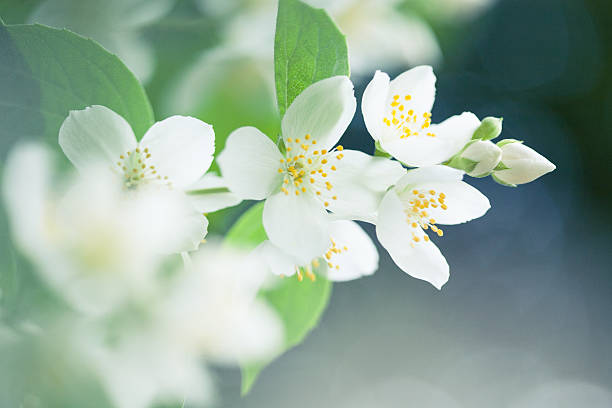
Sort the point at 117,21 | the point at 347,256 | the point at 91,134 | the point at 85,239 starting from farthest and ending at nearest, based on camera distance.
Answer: the point at 117,21
the point at 347,256
the point at 91,134
the point at 85,239

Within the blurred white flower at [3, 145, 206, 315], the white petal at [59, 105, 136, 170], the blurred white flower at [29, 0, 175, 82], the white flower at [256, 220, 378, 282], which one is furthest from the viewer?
the blurred white flower at [29, 0, 175, 82]

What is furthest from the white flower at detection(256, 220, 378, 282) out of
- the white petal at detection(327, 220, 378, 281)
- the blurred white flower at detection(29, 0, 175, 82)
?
the blurred white flower at detection(29, 0, 175, 82)

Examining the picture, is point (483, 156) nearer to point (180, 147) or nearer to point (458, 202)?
point (458, 202)

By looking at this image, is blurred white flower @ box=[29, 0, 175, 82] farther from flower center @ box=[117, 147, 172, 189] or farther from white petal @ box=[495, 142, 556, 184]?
white petal @ box=[495, 142, 556, 184]

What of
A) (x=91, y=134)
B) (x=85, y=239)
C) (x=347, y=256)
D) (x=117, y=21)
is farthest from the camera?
(x=117, y=21)

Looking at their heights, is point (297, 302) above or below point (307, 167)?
below

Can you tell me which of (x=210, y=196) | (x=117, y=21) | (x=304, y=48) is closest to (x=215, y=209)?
(x=210, y=196)
